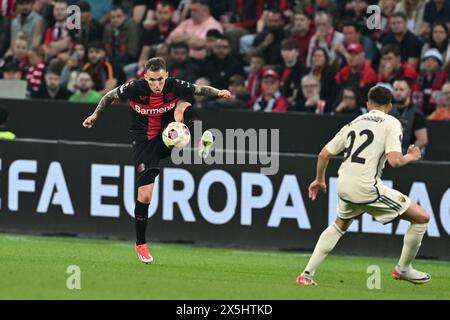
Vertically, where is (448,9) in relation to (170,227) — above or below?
above

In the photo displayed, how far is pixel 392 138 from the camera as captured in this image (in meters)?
11.5

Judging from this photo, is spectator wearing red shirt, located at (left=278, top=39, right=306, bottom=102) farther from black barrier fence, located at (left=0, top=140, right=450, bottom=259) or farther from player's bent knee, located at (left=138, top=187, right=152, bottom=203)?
player's bent knee, located at (left=138, top=187, right=152, bottom=203)

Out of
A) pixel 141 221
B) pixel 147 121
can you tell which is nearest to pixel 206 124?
pixel 147 121

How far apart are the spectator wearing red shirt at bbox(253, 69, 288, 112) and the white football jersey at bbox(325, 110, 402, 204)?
23.5 feet

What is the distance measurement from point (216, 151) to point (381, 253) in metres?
2.36

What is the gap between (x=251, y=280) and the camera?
12.4 m

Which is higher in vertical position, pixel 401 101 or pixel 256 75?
pixel 401 101

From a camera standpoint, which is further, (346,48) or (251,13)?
(251,13)

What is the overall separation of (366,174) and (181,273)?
224 centimetres

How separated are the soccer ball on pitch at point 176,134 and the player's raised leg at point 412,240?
8.23 feet

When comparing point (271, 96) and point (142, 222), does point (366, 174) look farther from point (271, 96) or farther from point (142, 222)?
point (271, 96)

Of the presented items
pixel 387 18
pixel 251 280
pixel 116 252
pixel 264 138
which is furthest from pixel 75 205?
pixel 387 18
